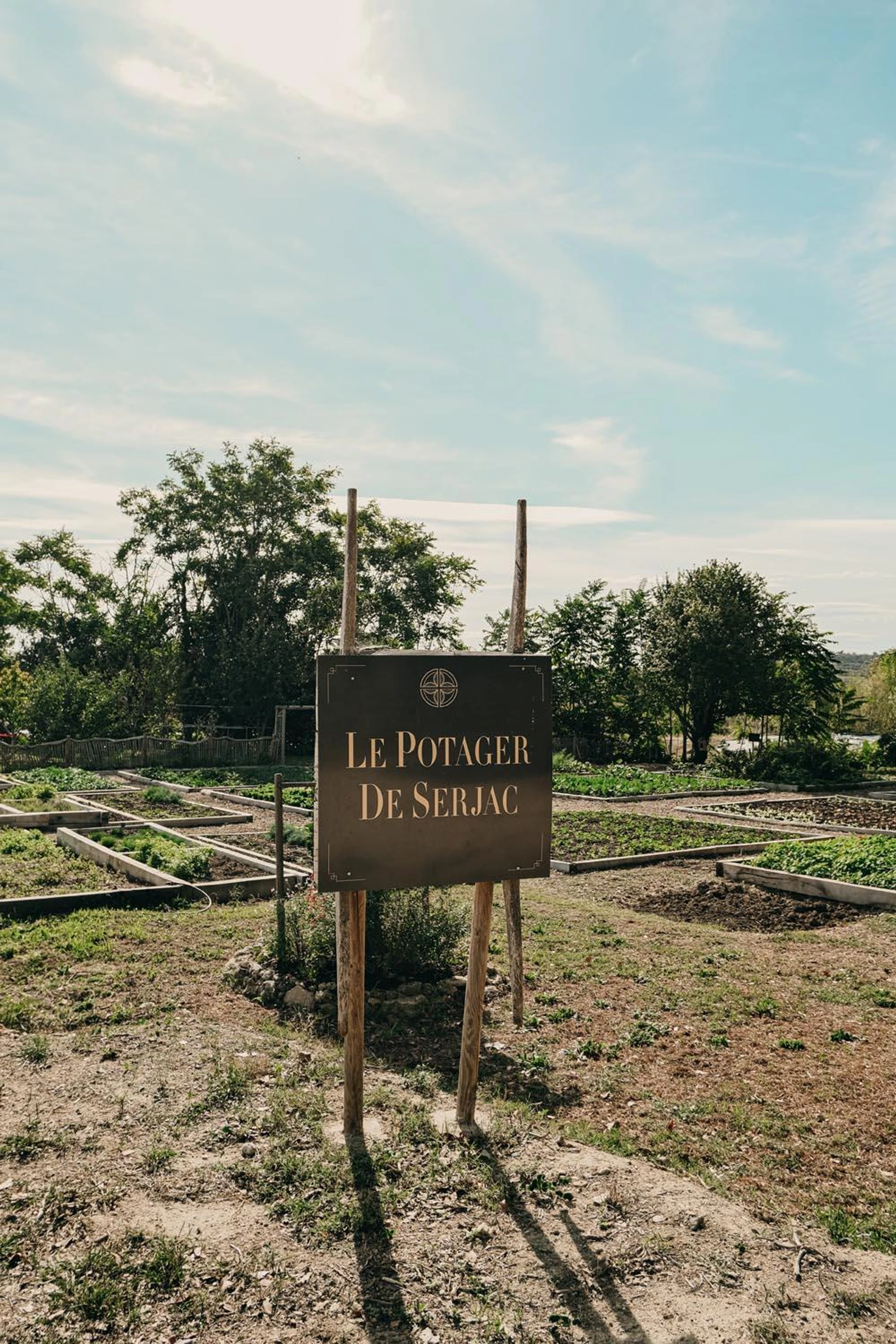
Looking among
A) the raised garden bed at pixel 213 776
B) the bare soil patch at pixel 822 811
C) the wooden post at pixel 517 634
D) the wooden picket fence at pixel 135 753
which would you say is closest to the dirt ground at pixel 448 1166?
the wooden post at pixel 517 634

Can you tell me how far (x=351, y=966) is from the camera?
479cm

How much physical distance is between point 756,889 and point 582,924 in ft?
10.3

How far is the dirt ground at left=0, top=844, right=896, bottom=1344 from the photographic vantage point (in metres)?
3.39

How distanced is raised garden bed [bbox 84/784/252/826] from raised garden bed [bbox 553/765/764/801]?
29.5ft

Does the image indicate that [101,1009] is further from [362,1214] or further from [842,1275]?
[842,1275]

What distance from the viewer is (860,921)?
32.8ft

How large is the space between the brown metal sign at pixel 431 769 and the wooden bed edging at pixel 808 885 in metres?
7.44

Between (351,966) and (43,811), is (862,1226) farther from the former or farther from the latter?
(43,811)

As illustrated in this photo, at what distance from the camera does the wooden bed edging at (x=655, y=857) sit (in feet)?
42.9

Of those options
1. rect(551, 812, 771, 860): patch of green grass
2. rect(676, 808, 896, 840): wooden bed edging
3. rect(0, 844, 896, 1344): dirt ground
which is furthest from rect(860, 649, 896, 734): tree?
rect(0, 844, 896, 1344): dirt ground

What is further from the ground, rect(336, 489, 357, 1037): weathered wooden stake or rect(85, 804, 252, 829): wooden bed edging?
rect(336, 489, 357, 1037): weathered wooden stake

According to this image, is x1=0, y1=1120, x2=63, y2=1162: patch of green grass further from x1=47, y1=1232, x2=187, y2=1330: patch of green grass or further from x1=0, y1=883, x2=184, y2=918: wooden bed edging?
x1=0, y1=883, x2=184, y2=918: wooden bed edging

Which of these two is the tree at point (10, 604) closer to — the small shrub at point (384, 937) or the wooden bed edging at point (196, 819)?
the wooden bed edging at point (196, 819)

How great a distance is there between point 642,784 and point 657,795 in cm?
175
